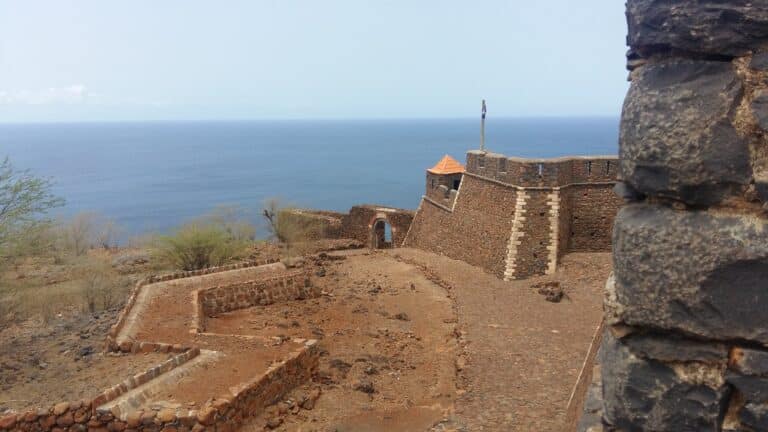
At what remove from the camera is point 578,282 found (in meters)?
15.7

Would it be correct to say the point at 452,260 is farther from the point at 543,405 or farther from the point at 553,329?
the point at 543,405

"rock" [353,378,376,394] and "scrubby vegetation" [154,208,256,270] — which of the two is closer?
"rock" [353,378,376,394]

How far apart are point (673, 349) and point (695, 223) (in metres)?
0.46

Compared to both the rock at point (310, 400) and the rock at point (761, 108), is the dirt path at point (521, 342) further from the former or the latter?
the rock at point (761, 108)

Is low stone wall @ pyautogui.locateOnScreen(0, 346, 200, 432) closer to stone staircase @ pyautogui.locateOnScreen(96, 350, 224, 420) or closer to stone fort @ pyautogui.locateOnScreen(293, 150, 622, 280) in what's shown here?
stone staircase @ pyautogui.locateOnScreen(96, 350, 224, 420)

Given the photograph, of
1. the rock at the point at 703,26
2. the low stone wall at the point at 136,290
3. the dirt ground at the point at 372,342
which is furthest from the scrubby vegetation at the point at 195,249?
the rock at the point at 703,26

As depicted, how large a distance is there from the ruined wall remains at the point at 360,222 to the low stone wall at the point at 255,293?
29.4 feet

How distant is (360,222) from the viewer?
2670 cm

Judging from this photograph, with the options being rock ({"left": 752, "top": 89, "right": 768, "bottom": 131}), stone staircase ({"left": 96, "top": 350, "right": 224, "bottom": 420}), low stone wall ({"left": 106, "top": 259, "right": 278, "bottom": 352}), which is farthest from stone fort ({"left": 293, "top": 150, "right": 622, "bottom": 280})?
rock ({"left": 752, "top": 89, "right": 768, "bottom": 131})

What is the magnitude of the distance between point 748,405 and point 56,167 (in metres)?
117

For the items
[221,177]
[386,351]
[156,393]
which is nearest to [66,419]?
[156,393]

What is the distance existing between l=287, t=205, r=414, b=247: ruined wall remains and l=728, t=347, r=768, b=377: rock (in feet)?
75.3

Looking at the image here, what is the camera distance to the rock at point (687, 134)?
201cm

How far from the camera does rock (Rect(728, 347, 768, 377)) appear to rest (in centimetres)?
200
